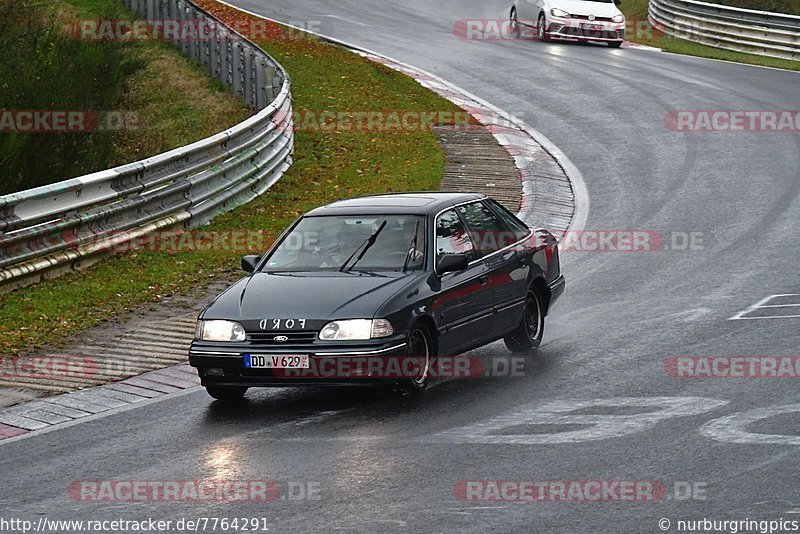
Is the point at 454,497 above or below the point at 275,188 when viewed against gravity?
above

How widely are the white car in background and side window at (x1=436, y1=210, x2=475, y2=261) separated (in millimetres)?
24141

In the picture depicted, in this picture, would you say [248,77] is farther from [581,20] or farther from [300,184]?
[581,20]

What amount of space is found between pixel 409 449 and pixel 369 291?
5.87ft

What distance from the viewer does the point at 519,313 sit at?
12.3 metres

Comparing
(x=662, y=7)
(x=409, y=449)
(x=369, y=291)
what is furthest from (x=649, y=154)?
(x=662, y=7)

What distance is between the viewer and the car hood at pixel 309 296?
405 inches

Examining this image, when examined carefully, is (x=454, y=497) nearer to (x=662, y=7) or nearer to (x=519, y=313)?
(x=519, y=313)

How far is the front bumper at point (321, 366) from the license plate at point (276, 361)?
0.07ft
